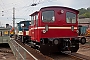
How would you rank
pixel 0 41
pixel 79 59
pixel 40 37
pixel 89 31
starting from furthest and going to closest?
1. pixel 89 31
2. pixel 0 41
3. pixel 40 37
4. pixel 79 59

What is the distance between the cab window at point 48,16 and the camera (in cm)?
1259

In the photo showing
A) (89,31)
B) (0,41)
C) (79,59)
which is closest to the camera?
(79,59)

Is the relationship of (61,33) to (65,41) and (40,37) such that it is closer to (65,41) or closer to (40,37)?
(65,41)

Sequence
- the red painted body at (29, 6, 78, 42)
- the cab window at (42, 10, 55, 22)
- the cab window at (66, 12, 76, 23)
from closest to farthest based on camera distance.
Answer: the red painted body at (29, 6, 78, 42)
the cab window at (42, 10, 55, 22)
the cab window at (66, 12, 76, 23)

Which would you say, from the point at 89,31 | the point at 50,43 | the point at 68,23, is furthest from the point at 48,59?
the point at 89,31

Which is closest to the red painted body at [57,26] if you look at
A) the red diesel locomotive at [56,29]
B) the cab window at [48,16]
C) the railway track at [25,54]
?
the red diesel locomotive at [56,29]

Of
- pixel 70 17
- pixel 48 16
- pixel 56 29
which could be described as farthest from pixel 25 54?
pixel 70 17

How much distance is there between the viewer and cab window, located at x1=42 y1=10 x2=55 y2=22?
41.3 feet

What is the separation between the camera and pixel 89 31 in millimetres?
43625

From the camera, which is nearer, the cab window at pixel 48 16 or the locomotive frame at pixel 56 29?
the locomotive frame at pixel 56 29

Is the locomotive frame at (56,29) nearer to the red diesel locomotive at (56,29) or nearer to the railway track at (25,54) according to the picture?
the red diesel locomotive at (56,29)

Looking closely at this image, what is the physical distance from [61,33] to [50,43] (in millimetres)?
1029

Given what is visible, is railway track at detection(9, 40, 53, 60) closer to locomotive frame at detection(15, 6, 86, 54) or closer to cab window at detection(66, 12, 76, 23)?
locomotive frame at detection(15, 6, 86, 54)

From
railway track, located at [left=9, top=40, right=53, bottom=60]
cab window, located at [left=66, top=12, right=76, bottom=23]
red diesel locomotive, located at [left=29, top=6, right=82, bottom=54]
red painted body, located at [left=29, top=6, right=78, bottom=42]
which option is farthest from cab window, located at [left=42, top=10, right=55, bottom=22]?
railway track, located at [left=9, top=40, right=53, bottom=60]
